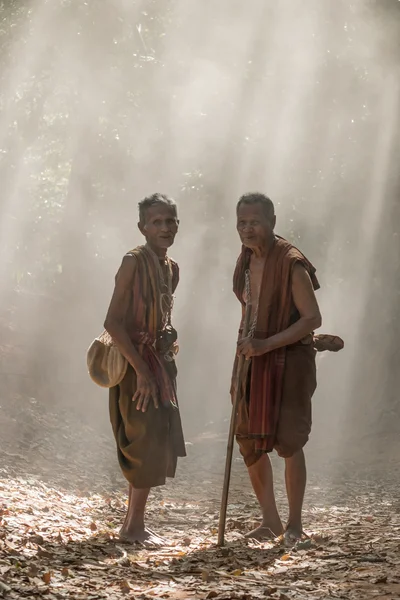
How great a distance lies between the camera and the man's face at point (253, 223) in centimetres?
498

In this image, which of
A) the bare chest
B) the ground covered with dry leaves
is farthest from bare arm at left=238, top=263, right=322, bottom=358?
the ground covered with dry leaves

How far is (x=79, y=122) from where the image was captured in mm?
15539

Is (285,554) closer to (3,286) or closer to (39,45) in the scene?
(39,45)

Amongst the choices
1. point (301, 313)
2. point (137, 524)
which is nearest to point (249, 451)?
point (137, 524)

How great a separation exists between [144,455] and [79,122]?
11.6 m

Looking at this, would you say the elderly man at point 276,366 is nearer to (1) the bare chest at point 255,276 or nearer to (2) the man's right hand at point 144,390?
(1) the bare chest at point 255,276

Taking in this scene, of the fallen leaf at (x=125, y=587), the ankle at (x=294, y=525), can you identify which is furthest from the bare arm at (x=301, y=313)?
the fallen leaf at (x=125, y=587)

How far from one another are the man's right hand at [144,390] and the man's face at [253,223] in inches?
39.8

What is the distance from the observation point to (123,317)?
502 centimetres

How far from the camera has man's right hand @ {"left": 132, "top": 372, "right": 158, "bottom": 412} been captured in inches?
194

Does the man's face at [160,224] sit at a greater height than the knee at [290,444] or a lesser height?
greater

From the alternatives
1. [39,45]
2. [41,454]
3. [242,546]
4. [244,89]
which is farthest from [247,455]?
[39,45]

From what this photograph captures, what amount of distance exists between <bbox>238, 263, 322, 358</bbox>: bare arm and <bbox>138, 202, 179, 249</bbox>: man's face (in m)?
0.79

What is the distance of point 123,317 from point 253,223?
3.16ft
